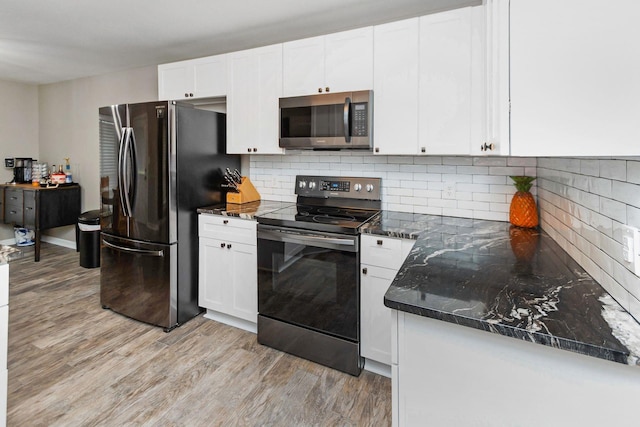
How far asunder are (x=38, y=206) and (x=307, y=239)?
4.23 metres

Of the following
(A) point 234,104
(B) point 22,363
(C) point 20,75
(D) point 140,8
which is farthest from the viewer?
(C) point 20,75

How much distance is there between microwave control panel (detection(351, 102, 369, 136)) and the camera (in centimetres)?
237

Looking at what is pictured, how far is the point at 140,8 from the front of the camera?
251 cm

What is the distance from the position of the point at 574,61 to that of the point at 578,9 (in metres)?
0.13

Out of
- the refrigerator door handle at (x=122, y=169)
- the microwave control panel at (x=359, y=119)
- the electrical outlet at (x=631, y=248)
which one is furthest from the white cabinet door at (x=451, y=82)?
the refrigerator door handle at (x=122, y=169)

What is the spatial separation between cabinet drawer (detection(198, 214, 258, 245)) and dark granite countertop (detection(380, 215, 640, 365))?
134cm

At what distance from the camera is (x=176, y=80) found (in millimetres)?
3225

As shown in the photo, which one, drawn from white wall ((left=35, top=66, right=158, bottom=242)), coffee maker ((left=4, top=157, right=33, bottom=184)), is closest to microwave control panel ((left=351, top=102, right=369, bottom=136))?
white wall ((left=35, top=66, right=158, bottom=242))

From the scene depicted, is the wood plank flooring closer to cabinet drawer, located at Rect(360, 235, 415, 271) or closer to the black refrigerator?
the black refrigerator

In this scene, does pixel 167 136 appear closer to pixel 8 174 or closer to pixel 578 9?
pixel 578 9

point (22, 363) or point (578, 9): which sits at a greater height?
point (578, 9)

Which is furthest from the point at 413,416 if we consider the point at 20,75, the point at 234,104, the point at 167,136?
the point at 20,75

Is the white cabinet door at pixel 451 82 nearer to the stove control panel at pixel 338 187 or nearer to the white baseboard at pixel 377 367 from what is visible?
the stove control panel at pixel 338 187

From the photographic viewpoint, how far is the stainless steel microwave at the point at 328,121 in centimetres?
237
